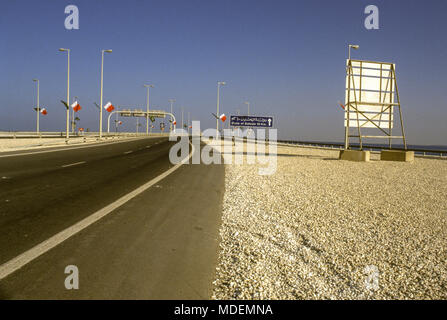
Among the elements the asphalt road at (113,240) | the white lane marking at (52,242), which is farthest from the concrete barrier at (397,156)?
the white lane marking at (52,242)

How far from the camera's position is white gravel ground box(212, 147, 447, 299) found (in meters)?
3.66

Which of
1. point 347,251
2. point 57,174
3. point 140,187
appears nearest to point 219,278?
point 347,251

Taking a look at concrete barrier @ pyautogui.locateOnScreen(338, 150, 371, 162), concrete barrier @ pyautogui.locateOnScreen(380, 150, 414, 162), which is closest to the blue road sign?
concrete barrier @ pyautogui.locateOnScreen(338, 150, 371, 162)

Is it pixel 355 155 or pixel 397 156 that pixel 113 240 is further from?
pixel 397 156

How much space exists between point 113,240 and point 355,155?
20895 millimetres

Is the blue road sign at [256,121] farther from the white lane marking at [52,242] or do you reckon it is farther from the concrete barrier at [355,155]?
the white lane marking at [52,242]

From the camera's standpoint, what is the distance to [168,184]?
10.8 meters

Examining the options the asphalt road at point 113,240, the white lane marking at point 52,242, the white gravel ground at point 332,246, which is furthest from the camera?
the white lane marking at point 52,242

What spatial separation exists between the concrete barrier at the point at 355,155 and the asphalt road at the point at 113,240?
15665 millimetres

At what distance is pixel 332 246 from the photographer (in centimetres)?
507

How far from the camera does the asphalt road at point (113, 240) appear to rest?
3439 mm
